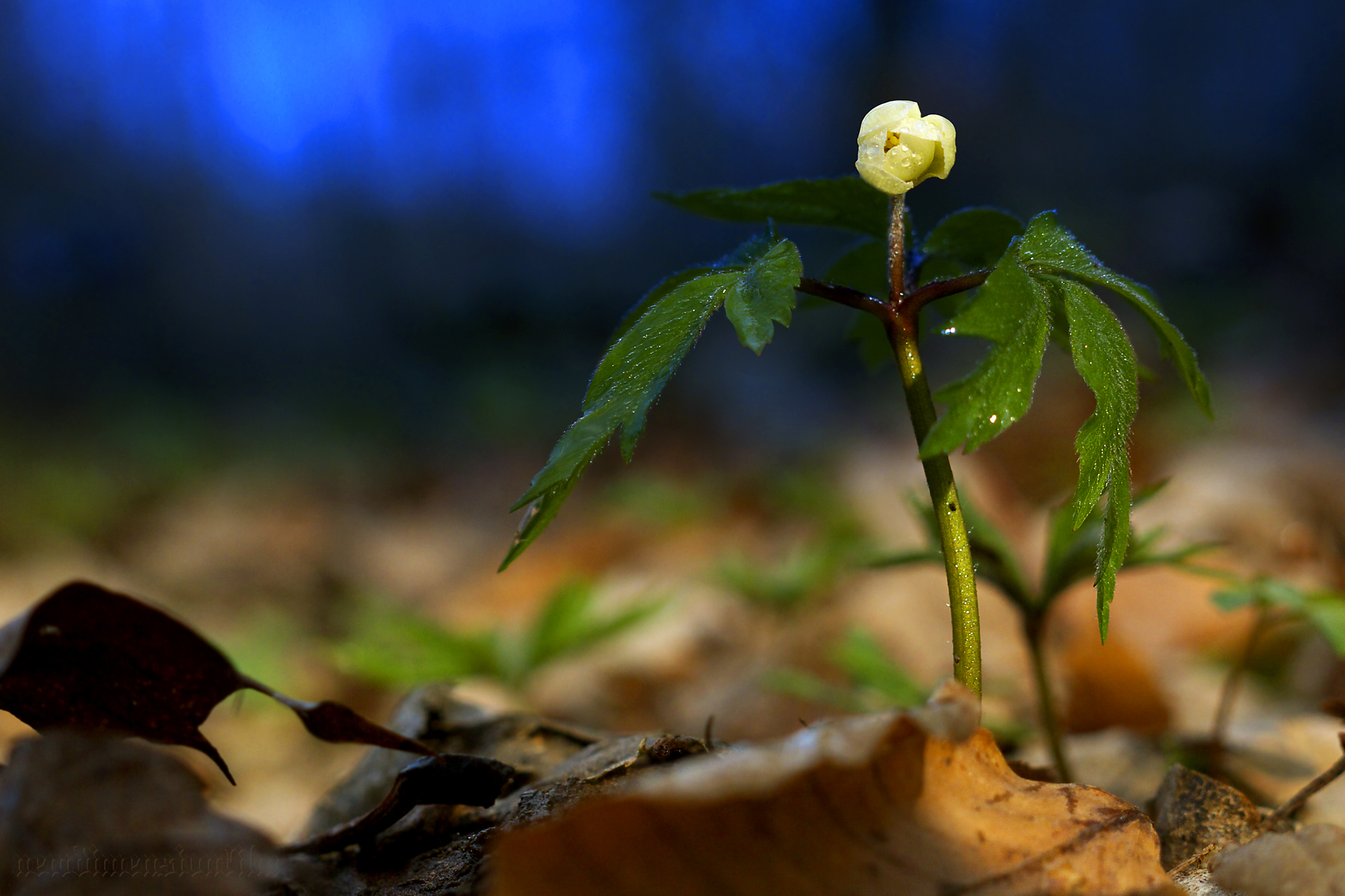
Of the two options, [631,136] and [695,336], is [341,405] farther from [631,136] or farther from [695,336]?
[695,336]

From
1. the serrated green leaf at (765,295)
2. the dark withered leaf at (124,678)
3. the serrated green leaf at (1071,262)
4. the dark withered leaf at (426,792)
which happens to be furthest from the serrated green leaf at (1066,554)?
the dark withered leaf at (124,678)

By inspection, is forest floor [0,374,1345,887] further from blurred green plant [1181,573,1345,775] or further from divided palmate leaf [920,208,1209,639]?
divided palmate leaf [920,208,1209,639]

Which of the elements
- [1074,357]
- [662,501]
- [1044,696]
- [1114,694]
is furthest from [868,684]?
[662,501]

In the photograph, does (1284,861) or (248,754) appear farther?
(248,754)

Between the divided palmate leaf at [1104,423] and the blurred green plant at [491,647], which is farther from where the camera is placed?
the blurred green plant at [491,647]

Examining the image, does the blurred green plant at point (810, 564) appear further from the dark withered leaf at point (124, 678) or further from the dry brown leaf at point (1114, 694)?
the dark withered leaf at point (124, 678)

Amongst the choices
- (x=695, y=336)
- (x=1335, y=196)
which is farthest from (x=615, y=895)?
(x=1335, y=196)

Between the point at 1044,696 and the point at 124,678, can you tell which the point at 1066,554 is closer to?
the point at 1044,696
